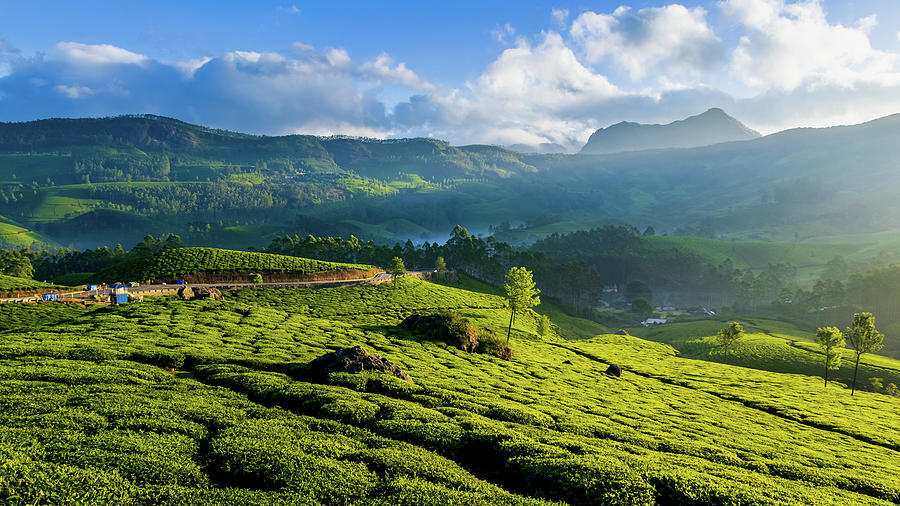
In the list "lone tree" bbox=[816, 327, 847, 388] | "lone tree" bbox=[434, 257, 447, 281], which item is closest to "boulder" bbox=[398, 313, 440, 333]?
"lone tree" bbox=[816, 327, 847, 388]

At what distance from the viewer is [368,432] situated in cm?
2372

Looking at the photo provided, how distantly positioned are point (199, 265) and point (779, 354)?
158250 mm

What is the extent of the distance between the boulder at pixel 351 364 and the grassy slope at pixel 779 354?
103m

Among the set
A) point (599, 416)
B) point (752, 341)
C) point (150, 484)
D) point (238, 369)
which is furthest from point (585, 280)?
point (150, 484)

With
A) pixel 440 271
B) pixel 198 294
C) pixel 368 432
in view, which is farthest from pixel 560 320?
pixel 368 432

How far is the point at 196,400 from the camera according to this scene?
25.6m

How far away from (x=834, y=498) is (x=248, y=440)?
32.8 meters

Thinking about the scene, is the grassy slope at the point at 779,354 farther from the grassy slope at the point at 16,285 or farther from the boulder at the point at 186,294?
the grassy slope at the point at 16,285

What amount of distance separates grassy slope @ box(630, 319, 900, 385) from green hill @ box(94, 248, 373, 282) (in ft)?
377

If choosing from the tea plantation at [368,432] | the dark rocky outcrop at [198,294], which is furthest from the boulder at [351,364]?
the dark rocky outcrop at [198,294]

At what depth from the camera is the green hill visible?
102m

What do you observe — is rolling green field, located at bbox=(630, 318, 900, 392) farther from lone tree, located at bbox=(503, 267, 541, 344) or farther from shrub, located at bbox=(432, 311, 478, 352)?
shrub, located at bbox=(432, 311, 478, 352)

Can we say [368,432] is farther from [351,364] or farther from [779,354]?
[779,354]

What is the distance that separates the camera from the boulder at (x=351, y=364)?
34.5m
